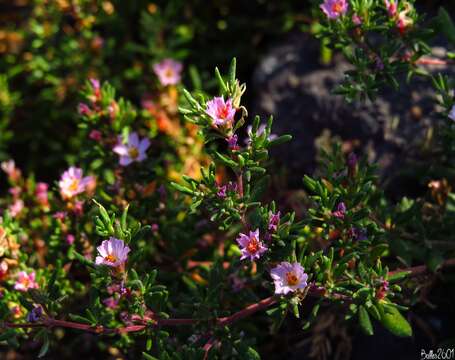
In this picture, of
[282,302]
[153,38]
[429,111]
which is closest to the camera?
[282,302]

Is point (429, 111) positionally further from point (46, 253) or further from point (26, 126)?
point (26, 126)

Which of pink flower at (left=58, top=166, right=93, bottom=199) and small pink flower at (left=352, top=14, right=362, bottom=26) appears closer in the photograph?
small pink flower at (left=352, top=14, right=362, bottom=26)

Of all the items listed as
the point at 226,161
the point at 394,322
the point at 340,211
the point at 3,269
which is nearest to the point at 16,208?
the point at 3,269

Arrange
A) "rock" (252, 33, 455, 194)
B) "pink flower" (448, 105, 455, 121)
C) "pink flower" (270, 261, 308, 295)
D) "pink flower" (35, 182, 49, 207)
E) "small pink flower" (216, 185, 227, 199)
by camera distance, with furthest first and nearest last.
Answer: "rock" (252, 33, 455, 194)
"pink flower" (35, 182, 49, 207)
"pink flower" (448, 105, 455, 121)
"small pink flower" (216, 185, 227, 199)
"pink flower" (270, 261, 308, 295)

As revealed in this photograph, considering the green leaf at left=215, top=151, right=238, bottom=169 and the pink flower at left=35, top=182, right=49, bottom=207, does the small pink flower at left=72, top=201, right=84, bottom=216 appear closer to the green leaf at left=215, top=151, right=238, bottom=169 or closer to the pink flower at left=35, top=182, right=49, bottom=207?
the pink flower at left=35, top=182, right=49, bottom=207

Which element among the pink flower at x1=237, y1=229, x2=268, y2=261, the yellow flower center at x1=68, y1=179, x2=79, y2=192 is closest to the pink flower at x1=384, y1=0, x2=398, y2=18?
the pink flower at x1=237, y1=229, x2=268, y2=261

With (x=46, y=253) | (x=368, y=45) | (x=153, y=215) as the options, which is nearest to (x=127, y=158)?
(x=153, y=215)
